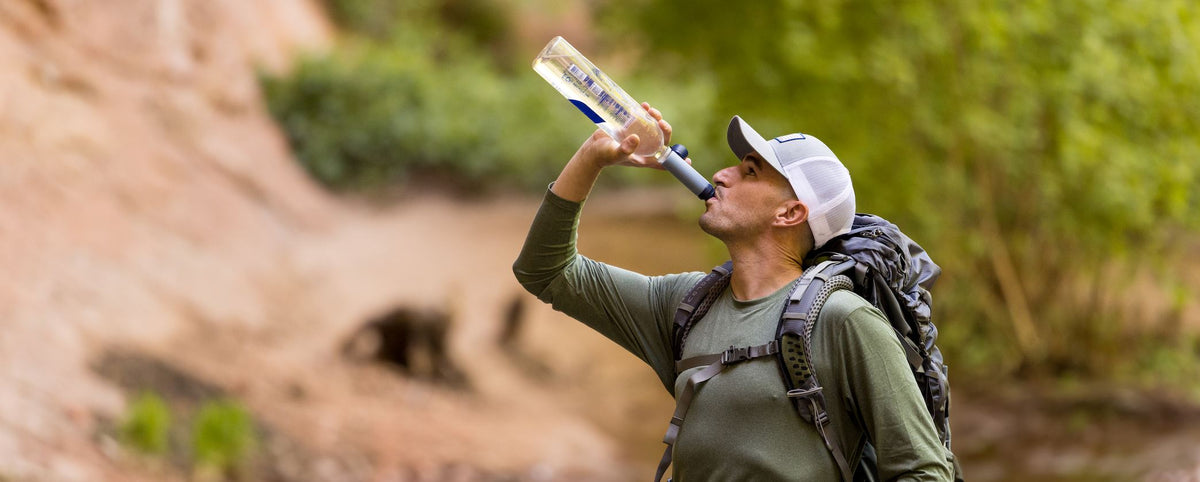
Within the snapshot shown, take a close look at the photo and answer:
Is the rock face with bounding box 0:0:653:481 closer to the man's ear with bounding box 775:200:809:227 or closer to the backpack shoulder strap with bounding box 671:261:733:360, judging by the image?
the backpack shoulder strap with bounding box 671:261:733:360

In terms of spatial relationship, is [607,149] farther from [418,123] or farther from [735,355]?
[418,123]

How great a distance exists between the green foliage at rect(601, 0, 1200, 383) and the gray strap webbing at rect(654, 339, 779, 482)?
600 cm

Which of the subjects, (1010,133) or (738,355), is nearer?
(738,355)

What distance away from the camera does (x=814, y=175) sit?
2340 mm

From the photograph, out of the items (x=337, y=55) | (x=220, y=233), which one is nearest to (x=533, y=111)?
(x=337, y=55)

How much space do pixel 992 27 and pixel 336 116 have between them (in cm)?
1036

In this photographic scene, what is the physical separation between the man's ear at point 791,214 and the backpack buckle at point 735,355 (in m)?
0.29

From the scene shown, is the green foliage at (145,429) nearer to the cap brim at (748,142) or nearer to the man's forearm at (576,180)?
the man's forearm at (576,180)

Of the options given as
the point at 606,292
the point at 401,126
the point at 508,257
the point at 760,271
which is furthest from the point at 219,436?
the point at 401,126

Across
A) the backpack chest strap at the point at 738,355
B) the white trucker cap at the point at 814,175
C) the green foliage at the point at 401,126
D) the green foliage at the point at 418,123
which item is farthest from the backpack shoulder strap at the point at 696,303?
the green foliage at the point at 401,126

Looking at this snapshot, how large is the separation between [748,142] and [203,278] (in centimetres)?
933

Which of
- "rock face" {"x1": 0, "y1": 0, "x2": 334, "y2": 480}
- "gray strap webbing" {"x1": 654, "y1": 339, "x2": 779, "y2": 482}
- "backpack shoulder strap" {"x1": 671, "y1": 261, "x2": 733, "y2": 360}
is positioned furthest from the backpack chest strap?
"rock face" {"x1": 0, "y1": 0, "x2": 334, "y2": 480}

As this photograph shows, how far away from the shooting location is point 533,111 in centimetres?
1814

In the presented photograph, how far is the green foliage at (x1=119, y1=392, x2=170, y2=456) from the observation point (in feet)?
22.1
